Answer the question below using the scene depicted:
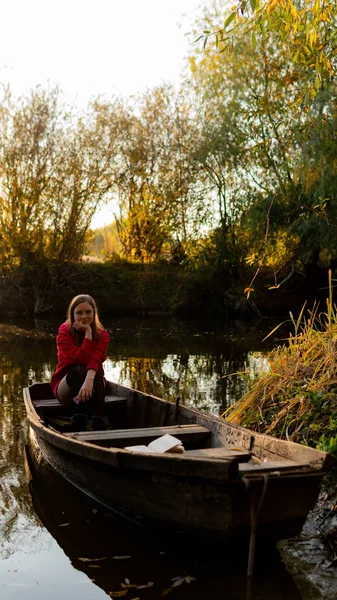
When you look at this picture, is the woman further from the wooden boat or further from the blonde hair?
the wooden boat

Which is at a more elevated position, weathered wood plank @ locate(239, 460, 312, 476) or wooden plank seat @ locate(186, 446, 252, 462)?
weathered wood plank @ locate(239, 460, 312, 476)

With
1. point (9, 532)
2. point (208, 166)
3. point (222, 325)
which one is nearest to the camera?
point (9, 532)

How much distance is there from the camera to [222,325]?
2052 cm

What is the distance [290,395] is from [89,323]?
6.46 ft

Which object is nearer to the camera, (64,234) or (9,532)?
(9,532)

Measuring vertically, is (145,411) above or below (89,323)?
below

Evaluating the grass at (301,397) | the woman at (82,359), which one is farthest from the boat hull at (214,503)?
the woman at (82,359)

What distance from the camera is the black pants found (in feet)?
20.3

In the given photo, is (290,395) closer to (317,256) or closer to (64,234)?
(317,256)

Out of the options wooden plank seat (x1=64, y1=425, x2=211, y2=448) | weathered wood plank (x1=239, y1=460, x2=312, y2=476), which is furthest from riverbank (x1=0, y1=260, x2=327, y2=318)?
weathered wood plank (x1=239, y1=460, x2=312, y2=476)

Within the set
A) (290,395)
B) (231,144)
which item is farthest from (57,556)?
(231,144)

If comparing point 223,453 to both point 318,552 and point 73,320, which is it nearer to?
point 318,552

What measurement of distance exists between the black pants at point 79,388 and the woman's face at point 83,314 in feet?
1.39

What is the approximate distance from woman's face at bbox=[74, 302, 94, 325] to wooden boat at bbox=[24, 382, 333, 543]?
1.18 m
